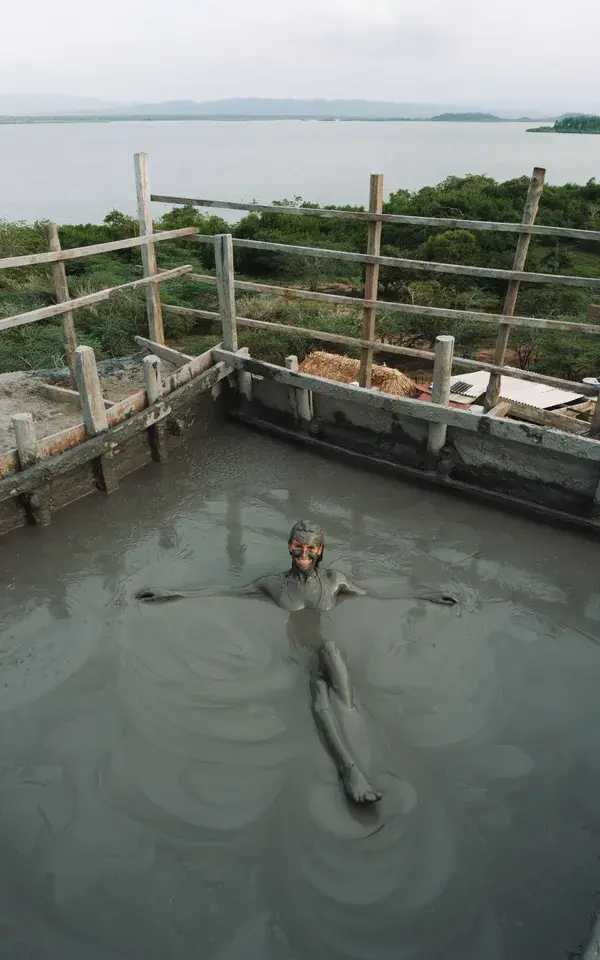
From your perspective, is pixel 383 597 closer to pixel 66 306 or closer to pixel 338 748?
pixel 338 748

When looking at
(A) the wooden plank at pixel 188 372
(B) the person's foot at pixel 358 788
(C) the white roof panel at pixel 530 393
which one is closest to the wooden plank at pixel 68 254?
(A) the wooden plank at pixel 188 372

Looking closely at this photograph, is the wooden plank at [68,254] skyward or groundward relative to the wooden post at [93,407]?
skyward

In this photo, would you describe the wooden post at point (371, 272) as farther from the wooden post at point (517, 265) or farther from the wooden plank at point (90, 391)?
the wooden plank at point (90, 391)

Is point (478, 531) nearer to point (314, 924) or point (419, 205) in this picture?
point (314, 924)

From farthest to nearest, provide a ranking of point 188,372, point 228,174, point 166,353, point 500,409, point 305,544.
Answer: point 228,174 < point 166,353 < point 188,372 < point 500,409 < point 305,544

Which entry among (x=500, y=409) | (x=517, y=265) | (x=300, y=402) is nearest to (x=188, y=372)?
(x=300, y=402)

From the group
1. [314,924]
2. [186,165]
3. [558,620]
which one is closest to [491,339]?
[558,620]
